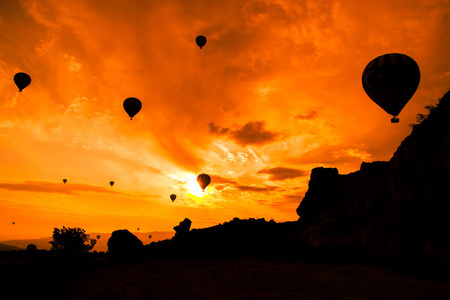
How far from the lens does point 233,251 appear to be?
104 ft

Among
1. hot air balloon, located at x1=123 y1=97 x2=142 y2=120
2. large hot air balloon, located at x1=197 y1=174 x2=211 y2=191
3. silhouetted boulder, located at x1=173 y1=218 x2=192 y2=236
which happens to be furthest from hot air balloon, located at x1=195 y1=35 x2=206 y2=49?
silhouetted boulder, located at x1=173 y1=218 x2=192 y2=236

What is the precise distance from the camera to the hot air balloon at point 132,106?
135 feet

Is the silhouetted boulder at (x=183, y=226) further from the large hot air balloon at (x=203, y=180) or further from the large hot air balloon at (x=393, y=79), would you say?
the large hot air balloon at (x=393, y=79)

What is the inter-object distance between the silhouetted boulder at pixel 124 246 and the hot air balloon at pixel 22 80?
3145 centimetres

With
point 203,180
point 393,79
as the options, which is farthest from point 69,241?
point 393,79

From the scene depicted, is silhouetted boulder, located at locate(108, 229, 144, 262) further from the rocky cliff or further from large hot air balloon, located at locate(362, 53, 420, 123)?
large hot air balloon, located at locate(362, 53, 420, 123)

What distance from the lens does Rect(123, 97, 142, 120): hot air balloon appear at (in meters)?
41.1

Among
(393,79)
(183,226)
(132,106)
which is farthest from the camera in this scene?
(132,106)

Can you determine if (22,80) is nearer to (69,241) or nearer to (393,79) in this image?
(69,241)

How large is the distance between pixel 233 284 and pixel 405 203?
12.9 metres

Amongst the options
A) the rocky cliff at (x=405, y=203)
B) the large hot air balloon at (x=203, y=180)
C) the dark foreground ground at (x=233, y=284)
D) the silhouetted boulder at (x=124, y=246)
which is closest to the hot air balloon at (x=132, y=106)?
the silhouetted boulder at (x=124, y=246)

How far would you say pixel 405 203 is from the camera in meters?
19.1

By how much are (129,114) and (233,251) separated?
2298 cm

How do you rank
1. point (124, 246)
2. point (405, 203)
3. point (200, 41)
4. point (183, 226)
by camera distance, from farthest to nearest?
point (200, 41), point (183, 226), point (124, 246), point (405, 203)
